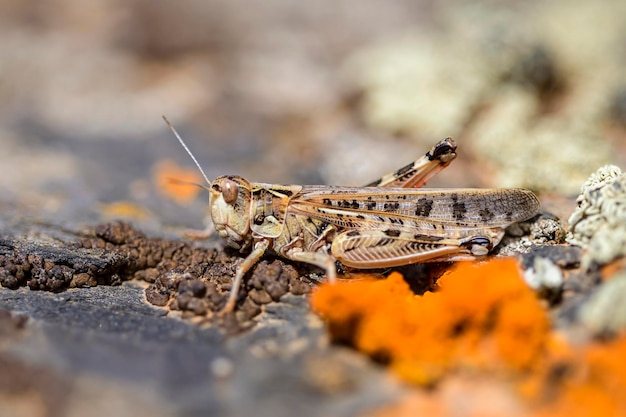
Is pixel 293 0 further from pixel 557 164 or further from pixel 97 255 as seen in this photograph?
pixel 97 255

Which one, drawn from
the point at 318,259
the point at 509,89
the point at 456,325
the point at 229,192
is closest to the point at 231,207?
the point at 229,192

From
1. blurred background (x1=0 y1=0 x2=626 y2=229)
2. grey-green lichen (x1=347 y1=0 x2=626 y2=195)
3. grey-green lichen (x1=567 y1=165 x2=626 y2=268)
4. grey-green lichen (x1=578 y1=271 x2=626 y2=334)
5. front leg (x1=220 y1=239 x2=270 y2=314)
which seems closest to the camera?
grey-green lichen (x1=578 y1=271 x2=626 y2=334)

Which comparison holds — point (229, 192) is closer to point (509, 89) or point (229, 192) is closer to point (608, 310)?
point (608, 310)

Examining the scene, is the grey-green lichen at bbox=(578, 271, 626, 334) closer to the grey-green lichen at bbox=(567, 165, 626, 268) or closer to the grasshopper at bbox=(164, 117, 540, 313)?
the grey-green lichen at bbox=(567, 165, 626, 268)

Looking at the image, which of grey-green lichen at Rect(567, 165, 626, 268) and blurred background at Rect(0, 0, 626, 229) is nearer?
grey-green lichen at Rect(567, 165, 626, 268)

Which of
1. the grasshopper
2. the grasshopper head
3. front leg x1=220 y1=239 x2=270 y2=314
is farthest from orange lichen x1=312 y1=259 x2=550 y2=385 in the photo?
the grasshopper head

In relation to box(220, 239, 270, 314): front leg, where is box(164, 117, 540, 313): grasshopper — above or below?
above

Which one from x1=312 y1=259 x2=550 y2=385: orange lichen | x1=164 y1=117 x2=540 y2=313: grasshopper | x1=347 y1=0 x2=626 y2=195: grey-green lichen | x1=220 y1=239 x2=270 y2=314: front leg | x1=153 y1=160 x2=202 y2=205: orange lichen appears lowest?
x1=312 y1=259 x2=550 y2=385: orange lichen

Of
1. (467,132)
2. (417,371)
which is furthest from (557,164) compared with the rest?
(417,371)
